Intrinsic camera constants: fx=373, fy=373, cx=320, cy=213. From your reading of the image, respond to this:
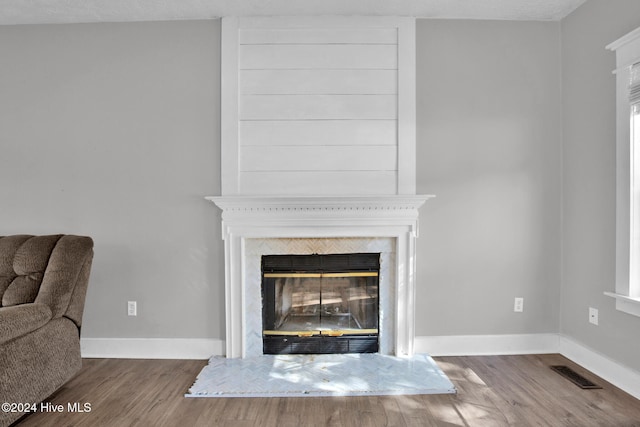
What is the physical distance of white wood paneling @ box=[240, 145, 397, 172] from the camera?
278 centimetres

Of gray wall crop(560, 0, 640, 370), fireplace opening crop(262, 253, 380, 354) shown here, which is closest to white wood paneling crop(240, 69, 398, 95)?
fireplace opening crop(262, 253, 380, 354)

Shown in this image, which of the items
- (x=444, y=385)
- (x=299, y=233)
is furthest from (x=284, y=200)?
(x=444, y=385)

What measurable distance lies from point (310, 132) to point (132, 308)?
1886mm

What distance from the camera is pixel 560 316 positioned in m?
2.85

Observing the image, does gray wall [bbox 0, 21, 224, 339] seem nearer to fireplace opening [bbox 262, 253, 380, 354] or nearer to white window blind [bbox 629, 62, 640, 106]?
fireplace opening [bbox 262, 253, 380, 354]

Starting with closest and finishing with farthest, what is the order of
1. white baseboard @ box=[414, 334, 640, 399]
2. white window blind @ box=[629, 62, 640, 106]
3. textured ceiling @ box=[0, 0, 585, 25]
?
white window blind @ box=[629, 62, 640, 106] → textured ceiling @ box=[0, 0, 585, 25] → white baseboard @ box=[414, 334, 640, 399]

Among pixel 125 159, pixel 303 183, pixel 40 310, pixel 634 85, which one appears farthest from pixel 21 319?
pixel 634 85

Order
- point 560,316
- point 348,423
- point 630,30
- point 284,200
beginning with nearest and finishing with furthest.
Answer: point 348,423 < point 630,30 < point 284,200 < point 560,316

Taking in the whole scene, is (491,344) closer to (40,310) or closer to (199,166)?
(199,166)

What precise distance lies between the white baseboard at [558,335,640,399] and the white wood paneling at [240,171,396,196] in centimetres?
172

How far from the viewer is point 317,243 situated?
280 centimetres

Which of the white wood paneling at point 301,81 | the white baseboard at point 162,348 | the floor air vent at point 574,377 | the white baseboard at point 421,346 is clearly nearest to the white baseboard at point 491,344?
the white baseboard at point 421,346

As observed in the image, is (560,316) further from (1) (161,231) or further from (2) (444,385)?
(1) (161,231)

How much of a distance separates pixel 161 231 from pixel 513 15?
10.0 feet
